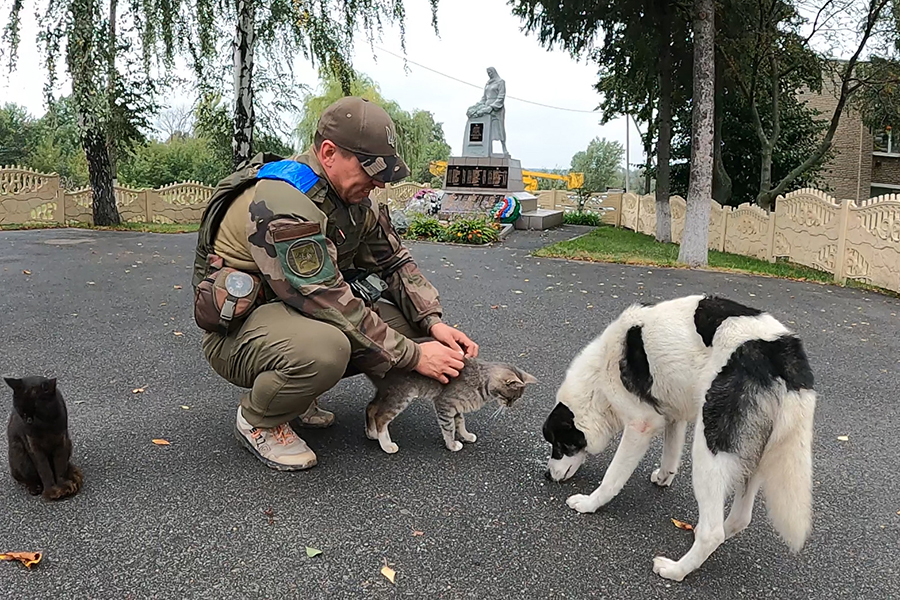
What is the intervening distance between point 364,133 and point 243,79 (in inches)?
476

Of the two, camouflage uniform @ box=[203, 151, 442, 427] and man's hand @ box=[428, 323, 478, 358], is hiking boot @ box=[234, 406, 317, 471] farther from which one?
man's hand @ box=[428, 323, 478, 358]

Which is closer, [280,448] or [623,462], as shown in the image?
[623,462]

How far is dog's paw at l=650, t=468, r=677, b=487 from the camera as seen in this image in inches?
120

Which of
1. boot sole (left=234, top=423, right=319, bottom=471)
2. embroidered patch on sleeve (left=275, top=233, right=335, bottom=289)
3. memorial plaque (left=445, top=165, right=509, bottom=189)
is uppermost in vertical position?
memorial plaque (left=445, top=165, right=509, bottom=189)

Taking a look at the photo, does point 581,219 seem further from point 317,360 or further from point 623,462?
point 317,360

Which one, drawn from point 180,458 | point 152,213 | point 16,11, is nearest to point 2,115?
point 152,213

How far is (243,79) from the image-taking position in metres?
13.6

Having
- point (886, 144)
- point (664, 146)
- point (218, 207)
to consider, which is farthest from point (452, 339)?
point (886, 144)

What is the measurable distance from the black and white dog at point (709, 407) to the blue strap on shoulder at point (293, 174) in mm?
1470

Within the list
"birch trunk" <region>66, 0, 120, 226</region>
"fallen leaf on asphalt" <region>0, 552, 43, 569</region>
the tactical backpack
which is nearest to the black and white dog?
the tactical backpack

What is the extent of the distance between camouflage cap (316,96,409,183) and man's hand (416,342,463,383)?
0.82 meters

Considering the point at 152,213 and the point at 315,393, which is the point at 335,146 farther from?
the point at 152,213

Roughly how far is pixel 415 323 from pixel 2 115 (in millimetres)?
40101

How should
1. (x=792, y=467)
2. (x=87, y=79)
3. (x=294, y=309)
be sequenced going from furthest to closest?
(x=87, y=79) → (x=294, y=309) → (x=792, y=467)
